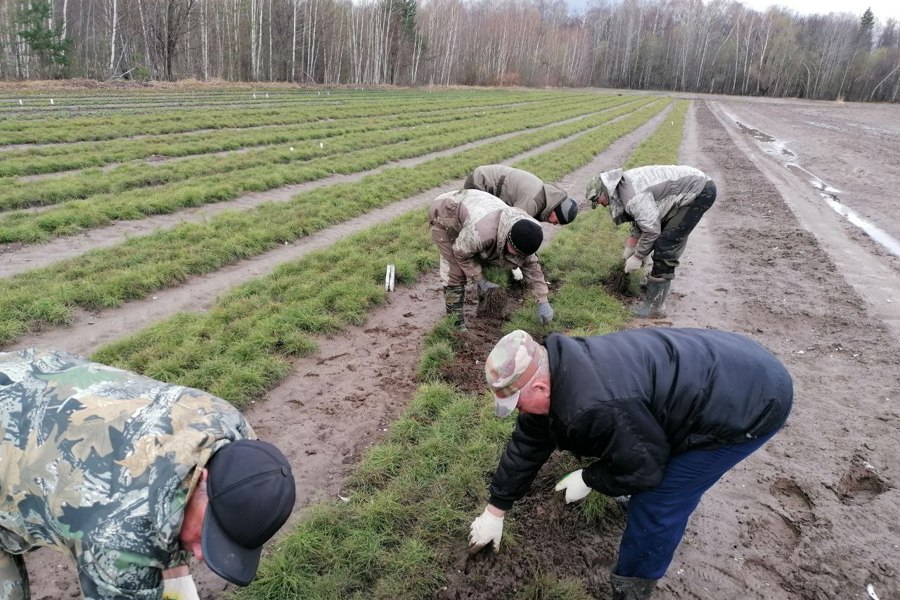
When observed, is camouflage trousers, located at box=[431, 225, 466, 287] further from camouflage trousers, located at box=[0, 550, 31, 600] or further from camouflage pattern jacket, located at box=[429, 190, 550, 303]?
camouflage trousers, located at box=[0, 550, 31, 600]

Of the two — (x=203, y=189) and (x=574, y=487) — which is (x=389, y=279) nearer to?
(x=574, y=487)

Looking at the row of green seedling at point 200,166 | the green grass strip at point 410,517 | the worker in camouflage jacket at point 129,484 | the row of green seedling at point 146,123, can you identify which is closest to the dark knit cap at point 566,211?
the green grass strip at point 410,517

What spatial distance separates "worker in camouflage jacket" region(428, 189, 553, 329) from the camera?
452cm

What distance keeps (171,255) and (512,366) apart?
6.51 metres

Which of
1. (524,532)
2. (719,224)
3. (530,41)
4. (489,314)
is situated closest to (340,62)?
(530,41)

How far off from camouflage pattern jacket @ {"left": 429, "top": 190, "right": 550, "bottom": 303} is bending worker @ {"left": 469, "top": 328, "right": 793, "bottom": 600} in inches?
96.9

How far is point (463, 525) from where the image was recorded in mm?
3268

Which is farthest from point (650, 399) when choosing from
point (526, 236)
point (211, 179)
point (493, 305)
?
point (211, 179)

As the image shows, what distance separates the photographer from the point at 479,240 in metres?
4.82

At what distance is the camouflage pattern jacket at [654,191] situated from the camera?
219 inches

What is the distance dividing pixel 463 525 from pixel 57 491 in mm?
2259

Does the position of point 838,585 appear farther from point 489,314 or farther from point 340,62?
point 340,62

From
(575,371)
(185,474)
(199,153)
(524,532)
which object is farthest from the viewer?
(199,153)

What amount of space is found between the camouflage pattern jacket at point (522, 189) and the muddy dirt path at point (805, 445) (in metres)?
2.06
